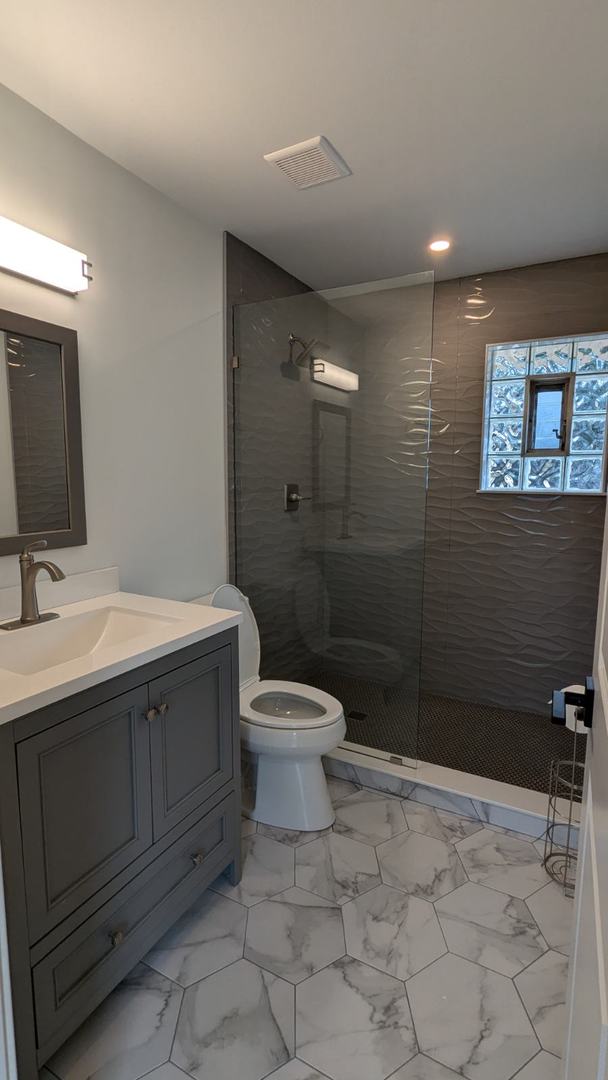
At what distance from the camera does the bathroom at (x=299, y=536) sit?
123 cm

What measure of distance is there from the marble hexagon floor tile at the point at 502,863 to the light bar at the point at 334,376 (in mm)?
1976

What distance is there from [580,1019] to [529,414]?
2.64 m

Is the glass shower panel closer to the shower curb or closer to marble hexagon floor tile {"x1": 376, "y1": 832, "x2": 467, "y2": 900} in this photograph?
the shower curb

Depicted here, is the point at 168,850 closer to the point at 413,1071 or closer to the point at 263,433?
the point at 413,1071

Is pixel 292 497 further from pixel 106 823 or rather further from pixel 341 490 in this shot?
pixel 106 823

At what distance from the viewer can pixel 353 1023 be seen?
132cm

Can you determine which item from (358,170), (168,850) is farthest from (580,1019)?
(358,170)

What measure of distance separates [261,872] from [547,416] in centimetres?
248

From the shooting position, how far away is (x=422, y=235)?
2.37 meters

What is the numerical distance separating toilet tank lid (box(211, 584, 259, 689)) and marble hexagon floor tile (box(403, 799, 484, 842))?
32.9 inches

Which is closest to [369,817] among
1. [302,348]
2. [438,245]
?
[302,348]

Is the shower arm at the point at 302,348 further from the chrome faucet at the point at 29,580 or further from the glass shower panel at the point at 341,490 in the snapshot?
the chrome faucet at the point at 29,580

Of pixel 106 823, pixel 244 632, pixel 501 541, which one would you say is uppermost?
pixel 501 541

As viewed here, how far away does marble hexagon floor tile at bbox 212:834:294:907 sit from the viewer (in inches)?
68.4
